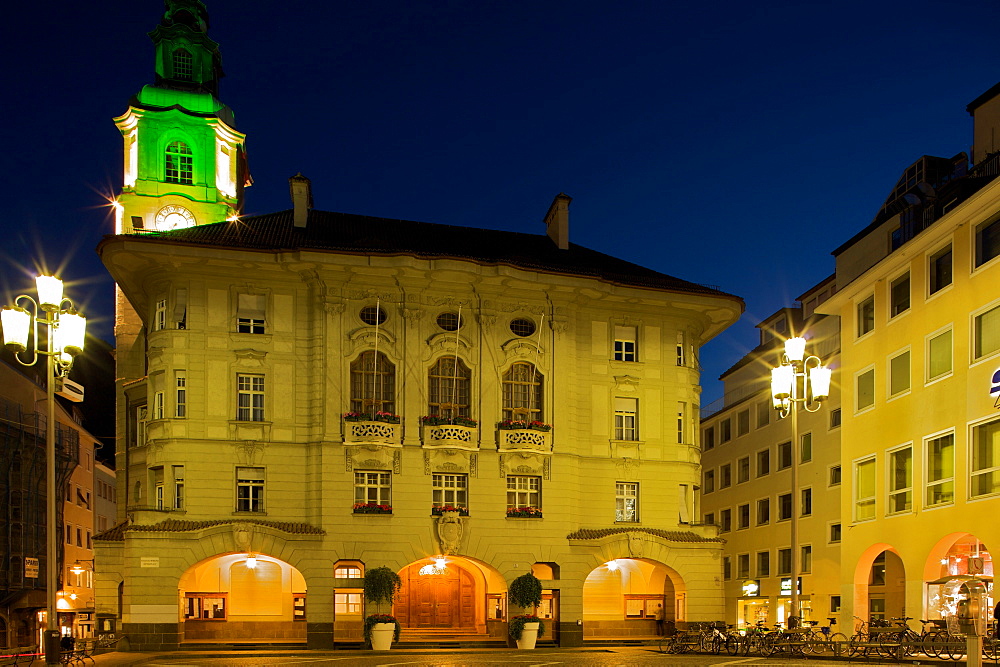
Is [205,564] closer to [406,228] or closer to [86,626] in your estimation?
[406,228]

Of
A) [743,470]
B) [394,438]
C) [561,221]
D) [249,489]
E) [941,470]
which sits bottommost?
[743,470]

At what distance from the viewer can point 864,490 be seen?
31453 mm

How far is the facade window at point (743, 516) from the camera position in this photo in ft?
200

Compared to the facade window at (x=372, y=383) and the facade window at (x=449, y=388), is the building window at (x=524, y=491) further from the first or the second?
the facade window at (x=372, y=383)

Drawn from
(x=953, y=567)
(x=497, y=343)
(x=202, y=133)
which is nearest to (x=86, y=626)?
(x=202, y=133)

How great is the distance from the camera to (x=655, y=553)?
1778 inches

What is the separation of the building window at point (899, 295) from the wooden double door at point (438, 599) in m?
23.7

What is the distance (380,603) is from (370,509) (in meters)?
3.75

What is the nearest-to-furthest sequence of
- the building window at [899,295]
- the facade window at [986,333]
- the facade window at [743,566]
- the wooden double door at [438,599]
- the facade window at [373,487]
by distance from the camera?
the facade window at [986,333], the building window at [899,295], the facade window at [373,487], the wooden double door at [438,599], the facade window at [743,566]

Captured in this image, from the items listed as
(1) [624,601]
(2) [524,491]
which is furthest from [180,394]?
(1) [624,601]

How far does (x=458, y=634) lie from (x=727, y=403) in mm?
29274

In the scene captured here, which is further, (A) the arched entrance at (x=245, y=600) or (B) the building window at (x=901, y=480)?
(A) the arched entrance at (x=245, y=600)

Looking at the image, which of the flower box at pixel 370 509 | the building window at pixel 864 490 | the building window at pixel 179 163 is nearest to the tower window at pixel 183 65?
the building window at pixel 179 163

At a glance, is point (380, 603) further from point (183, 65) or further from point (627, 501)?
point (183, 65)
